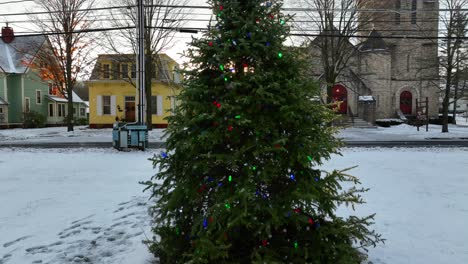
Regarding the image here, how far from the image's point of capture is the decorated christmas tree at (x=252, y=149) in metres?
2.72

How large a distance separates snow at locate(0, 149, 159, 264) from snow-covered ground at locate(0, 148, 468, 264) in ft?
0.04

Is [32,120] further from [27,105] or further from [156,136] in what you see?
[156,136]

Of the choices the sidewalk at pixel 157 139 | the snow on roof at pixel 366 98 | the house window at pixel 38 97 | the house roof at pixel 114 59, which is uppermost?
the house roof at pixel 114 59

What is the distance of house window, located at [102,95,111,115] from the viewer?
102 ft

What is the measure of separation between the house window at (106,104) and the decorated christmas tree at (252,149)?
30227 mm

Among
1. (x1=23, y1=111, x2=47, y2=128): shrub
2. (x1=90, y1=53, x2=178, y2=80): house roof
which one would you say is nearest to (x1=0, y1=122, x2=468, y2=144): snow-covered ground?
(x1=90, y1=53, x2=178, y2=80): house roof

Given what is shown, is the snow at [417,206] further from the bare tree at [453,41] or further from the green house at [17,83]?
the green house at [17,83]

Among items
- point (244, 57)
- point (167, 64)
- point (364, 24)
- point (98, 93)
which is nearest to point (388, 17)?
point (364, 24)

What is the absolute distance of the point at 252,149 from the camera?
2805 millimetres

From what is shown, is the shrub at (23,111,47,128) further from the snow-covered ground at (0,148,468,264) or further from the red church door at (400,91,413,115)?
the red church door at (400,91,413,115)

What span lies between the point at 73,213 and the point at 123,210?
0.80 metres

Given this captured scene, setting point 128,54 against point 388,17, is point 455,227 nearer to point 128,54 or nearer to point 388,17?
point 128,54

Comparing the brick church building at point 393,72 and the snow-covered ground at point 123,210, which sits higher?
the brick church building at point 393,72

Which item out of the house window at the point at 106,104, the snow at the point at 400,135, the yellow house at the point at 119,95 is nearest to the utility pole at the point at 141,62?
the snow at the point at 400,135
